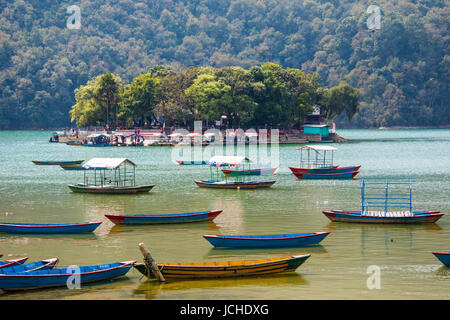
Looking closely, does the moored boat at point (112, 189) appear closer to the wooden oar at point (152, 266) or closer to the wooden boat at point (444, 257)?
the wooden oar at point (152, 266)

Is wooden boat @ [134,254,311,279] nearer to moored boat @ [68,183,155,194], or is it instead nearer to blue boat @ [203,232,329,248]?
blue boat @ [203,232,329,248]

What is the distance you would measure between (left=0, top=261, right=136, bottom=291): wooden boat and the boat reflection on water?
1.19m

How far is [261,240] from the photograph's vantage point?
28.6 m

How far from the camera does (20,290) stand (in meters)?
22.9

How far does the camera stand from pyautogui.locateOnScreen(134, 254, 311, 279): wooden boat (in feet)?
78.0

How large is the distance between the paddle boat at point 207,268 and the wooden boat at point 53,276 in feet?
2.93

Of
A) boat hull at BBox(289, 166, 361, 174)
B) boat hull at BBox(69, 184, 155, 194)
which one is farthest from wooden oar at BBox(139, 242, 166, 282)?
boat hull at BBox(289, 166, 361, 174)

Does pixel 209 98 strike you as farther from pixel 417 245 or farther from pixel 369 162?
pixel 417 245

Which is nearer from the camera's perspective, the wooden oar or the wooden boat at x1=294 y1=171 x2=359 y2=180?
the wooden oar

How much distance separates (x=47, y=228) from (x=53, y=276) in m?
10.3

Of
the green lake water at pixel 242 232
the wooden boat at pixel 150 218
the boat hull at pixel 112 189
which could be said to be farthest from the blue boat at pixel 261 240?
the boat hull at pixel 112 189

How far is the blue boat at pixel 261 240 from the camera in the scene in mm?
28656
